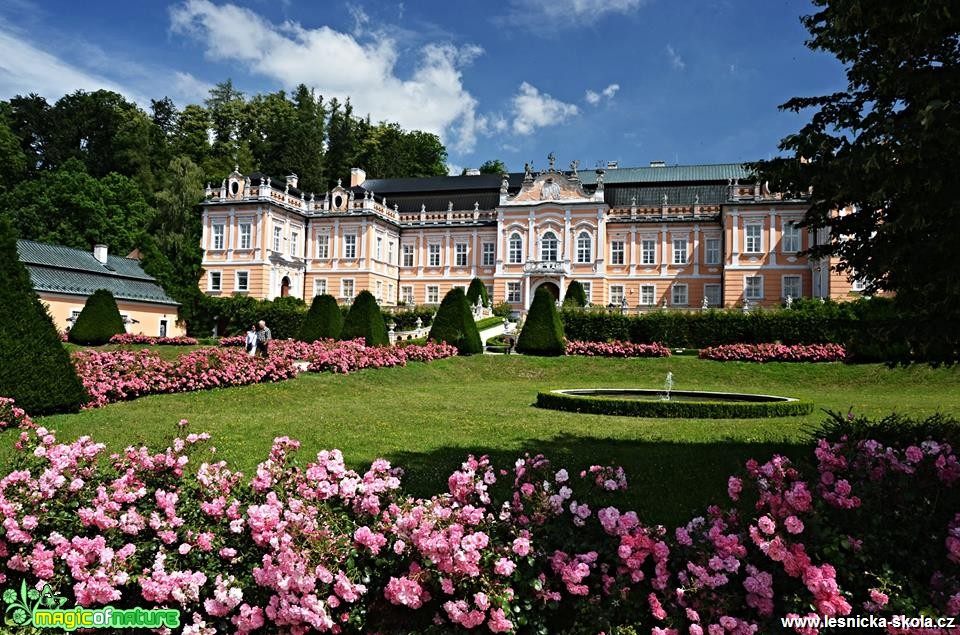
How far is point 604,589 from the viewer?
3.64 metres

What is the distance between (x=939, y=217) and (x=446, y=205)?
→ 43085mm

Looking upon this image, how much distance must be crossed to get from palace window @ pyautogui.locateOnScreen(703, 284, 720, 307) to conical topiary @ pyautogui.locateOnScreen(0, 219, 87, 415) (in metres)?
36.9

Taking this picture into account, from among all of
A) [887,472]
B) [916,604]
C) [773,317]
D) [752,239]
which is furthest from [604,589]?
[752,239]

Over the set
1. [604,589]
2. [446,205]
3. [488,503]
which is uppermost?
[446,205]

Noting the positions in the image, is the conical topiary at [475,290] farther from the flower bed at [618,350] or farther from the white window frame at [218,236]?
the white window frame at [218,236]

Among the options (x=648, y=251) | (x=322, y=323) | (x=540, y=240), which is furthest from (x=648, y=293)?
(x=322, y=323)

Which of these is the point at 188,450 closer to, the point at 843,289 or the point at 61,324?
the point at 61,324

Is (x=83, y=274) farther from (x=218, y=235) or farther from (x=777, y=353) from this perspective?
(x=777, y=353)

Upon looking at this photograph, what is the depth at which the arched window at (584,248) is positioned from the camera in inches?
1634

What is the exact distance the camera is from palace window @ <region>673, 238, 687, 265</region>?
41.7 m

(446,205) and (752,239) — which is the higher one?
(446,205)

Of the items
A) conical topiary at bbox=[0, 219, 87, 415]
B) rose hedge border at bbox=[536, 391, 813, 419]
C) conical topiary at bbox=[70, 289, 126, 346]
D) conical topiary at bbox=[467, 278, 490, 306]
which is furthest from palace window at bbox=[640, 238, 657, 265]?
conical topiary at bbox=[0, 219, 87, 415]

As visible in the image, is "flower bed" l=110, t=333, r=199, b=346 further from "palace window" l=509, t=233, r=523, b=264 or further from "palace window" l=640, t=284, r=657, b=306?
"palace window" l=640, t=284, r=657, b=306

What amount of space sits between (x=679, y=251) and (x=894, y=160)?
128 feet
